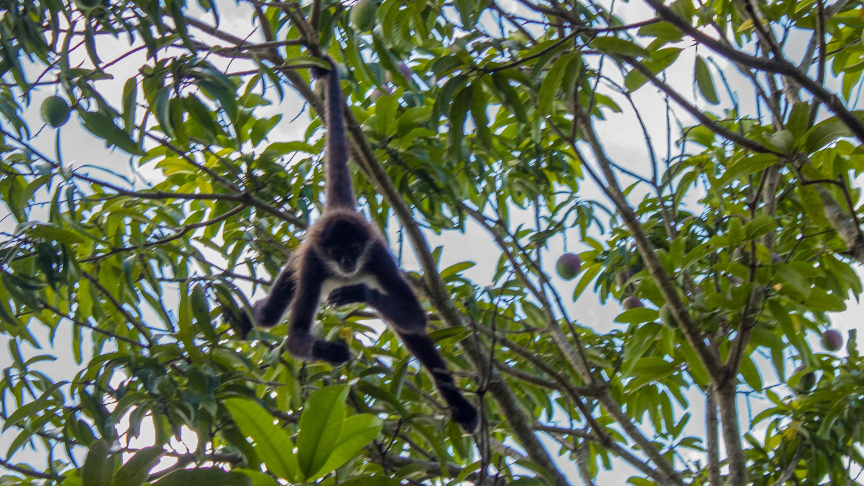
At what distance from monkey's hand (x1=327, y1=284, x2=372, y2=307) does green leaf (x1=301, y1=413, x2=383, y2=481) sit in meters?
2.05

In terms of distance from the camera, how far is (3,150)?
7.49 ft

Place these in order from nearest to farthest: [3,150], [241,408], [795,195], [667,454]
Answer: [241,408] < [3,150] < [795,195] < [667,454]

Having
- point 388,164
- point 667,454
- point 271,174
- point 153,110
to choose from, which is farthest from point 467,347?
point 667,454

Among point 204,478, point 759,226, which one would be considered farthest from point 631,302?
point 204,478

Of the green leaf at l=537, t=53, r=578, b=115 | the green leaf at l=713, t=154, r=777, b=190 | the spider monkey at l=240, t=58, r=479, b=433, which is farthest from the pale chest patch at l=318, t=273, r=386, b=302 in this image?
the green leaf at l=713, t=154, r=777, b=190

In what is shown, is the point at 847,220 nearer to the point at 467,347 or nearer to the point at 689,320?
the point at 689,320

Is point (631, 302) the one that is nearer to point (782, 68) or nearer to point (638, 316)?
point (638, 316)

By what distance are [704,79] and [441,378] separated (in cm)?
169

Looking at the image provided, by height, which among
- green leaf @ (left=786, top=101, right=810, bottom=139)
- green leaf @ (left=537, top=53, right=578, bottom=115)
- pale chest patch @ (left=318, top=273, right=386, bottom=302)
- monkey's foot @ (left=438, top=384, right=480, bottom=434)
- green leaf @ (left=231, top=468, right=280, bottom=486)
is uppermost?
pale chest patch @ (left=318, top=273, right=386, bottom=302)

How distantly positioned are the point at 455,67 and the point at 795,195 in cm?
202

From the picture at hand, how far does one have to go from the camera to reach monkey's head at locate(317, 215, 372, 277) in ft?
10.6

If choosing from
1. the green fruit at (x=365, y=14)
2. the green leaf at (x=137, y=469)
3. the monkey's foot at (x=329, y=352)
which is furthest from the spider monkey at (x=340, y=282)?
the green leaf at (x=137, y=469)

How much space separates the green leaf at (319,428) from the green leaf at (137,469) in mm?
326

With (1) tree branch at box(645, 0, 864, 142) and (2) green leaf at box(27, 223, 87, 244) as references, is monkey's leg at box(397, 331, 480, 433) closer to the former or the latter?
(2) green leaf at box(27, 223, 87, 244)
